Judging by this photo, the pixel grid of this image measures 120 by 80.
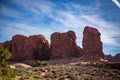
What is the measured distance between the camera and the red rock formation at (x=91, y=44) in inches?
2788

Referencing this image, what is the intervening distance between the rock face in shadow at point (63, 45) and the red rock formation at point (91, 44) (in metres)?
4.26

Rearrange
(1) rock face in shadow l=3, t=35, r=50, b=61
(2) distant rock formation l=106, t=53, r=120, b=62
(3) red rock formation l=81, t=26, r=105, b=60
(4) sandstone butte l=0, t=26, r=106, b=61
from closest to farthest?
(3) red rock formation l=81, t=26, r=105, b=60, (4) sandstone butte l=0, t=26, r=106, b=61, (1) rock face in shadow l=3, t=35, r=50, b=61, (2) distant rock formation l=106, t=53, r=120, b=62

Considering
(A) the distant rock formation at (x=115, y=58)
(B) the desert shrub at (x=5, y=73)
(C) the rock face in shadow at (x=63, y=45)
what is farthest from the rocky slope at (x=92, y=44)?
(B) the desert shrub at (x=5, y=73)

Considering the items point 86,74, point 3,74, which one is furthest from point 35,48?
point 3,74

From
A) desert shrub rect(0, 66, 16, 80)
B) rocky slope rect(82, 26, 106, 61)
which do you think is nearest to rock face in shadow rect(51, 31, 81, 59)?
rocky slope rect(82, 26, 106, 61)

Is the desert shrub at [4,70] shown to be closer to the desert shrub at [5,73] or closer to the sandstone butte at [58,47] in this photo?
the desert shrub at [5,73]

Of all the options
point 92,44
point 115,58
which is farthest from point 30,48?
point 115,58

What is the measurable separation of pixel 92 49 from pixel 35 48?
21452mm

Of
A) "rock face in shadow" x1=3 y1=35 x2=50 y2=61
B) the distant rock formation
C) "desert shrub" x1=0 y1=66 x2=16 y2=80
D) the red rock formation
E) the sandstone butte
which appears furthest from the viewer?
the distant rock formation

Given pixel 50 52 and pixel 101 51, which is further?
pixel 50 52

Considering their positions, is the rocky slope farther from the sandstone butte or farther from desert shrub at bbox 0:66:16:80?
desert shrub at bbox 0:66:16:80

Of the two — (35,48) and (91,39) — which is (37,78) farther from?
(35,48)

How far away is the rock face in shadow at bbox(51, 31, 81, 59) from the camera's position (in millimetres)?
75669

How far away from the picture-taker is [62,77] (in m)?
36.6
